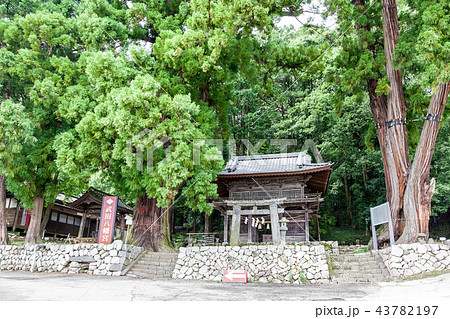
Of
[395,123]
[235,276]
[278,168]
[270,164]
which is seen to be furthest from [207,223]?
[395,123]

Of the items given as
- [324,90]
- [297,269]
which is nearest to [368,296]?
[297,269]

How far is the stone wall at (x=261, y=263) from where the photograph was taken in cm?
833

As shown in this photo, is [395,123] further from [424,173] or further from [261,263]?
[261,263]

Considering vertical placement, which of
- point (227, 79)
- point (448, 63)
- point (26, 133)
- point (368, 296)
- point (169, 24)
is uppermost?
point (169, 24)

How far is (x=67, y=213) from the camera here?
20.5m

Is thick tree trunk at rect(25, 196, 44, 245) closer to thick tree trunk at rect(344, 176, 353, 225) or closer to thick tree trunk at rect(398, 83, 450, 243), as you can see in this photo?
thick tree trunk at rect(398, 83, 450, 243)

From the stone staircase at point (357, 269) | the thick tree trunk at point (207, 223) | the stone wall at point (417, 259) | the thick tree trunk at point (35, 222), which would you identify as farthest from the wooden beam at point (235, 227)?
the thick tree trunk at point (207, 223)

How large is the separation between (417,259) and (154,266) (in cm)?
733

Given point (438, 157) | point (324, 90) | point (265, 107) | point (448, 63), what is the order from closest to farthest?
point (448, 63) → point (438, 157) → point (324, 90) → point (265, 107)

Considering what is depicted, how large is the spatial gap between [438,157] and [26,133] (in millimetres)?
20067

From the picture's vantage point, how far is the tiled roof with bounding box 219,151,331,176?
14.4 m

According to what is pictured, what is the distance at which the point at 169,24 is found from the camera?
11.4 metres

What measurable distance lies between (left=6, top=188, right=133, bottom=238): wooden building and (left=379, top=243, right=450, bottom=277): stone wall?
13966 mm

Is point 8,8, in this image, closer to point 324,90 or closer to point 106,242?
point 106,242
